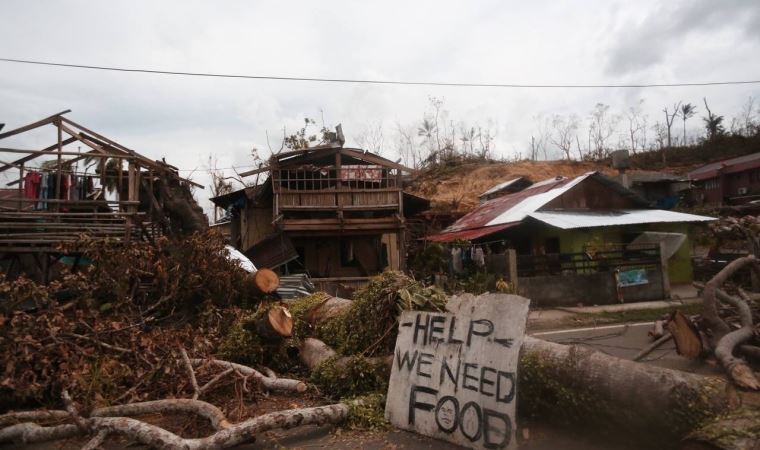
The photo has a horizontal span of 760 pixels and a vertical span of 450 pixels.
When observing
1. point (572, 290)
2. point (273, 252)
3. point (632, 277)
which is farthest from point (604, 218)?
point (273, 252)

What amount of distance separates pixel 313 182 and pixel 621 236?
12.0m

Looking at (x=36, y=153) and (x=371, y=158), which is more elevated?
(x=371, y=158)

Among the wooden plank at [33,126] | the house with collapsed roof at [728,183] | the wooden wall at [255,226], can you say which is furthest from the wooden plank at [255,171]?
the house with collapsed roof at [728,183]

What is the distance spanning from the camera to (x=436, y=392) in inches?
174

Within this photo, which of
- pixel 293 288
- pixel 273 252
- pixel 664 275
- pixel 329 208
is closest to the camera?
pixel 293 288

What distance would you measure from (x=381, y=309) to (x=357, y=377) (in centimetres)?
87

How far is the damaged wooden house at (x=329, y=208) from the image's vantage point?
17.1 meters

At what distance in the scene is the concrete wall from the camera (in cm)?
1332

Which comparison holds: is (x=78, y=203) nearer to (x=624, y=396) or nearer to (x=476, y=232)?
(x=624, y=396)

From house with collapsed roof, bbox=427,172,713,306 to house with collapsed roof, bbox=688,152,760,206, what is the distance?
1762cm

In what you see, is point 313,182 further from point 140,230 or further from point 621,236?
point 621,236

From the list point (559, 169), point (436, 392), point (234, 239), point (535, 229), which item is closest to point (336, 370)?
point (436, 392)

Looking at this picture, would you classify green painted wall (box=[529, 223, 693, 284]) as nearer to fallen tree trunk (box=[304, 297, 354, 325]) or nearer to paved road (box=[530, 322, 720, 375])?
paved road (box=[530, 322, 720, 375])

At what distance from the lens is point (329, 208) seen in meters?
17.3
